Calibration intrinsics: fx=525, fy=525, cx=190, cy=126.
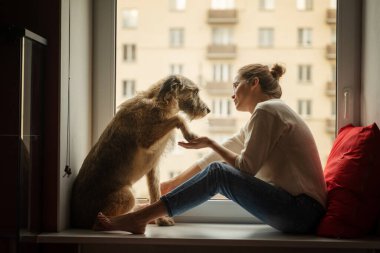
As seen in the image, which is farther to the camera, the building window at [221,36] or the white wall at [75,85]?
the building window at [221,36]

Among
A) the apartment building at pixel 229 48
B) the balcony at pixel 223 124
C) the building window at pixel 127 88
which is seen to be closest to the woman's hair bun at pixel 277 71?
the apartment building at pixel 229 48

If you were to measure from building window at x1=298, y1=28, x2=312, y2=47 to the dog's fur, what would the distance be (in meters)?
0.61

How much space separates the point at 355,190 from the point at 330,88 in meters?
0.61

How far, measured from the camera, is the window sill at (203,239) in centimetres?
200

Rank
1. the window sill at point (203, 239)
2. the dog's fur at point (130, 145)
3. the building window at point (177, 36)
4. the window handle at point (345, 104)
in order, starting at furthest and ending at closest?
the building window at point (177, 36) < the window handle at point (345, 104) < the dog's fur at point (130, 145) < the window sill at point (203, 239)

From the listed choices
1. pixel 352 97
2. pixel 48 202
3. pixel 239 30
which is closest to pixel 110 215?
pixel 48 202

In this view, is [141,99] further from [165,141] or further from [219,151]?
[219,151]

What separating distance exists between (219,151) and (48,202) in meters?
0.74

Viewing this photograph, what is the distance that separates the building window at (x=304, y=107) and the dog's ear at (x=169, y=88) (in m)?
0.65

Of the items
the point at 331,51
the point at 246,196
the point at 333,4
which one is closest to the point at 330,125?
the point at 331,51

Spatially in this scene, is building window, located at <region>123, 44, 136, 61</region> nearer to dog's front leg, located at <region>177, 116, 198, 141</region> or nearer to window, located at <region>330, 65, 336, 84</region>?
dog's front leg, located at <region>177, 116, 198, 141</region>

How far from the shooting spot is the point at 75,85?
2332 mm

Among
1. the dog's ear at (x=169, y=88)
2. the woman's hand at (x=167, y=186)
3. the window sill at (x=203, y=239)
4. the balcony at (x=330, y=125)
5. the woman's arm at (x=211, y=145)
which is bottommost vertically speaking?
the window sill at (x=203, y=239)

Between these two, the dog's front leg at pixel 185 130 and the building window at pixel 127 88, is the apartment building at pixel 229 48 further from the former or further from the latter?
the dog's front leg at pixel 185 130
